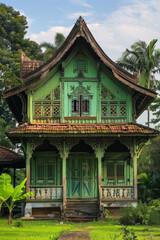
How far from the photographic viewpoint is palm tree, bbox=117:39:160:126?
38.1 metres

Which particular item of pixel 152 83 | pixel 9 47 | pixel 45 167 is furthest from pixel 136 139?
pixel 9 47

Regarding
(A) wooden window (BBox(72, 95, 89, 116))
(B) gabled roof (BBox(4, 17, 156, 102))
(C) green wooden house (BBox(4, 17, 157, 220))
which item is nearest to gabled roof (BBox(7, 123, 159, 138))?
(C) green wooden house (BBox(4, 17, 157, 220))

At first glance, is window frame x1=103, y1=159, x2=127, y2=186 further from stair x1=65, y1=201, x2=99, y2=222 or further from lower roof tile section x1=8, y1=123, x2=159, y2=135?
lower roof tile section x1=8, y1=123, x2=159, y2=135

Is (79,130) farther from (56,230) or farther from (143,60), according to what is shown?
(143,60)

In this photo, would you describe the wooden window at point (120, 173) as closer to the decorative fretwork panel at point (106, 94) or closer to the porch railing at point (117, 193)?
the porch railing at point (117, 193)

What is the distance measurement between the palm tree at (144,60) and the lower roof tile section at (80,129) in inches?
657

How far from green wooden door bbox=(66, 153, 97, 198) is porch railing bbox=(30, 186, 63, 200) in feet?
6.16

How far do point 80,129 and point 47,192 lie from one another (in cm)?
338

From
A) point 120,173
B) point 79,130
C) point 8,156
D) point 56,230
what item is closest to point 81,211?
point 120,173

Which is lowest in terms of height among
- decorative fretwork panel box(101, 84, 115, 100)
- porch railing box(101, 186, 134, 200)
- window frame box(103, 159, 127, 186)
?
porch railing box(101, 186, 134, 200)

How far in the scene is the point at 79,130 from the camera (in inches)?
790

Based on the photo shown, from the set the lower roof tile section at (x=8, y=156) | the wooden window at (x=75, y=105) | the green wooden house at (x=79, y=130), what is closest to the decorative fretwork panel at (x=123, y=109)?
the green wooden house at (x=79, y=130)

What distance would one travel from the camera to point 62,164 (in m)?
20.8

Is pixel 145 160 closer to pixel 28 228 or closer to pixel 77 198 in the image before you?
pixel 77 198
